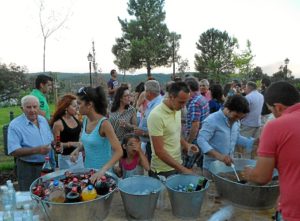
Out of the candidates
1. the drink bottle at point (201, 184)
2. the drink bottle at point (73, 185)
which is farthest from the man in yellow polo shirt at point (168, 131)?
the drink bottle at point (73, 185)

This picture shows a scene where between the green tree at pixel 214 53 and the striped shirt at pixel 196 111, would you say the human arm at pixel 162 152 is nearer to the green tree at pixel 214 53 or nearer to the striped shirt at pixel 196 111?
the striped shirt at pixel 196 111

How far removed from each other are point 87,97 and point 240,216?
1490 mm

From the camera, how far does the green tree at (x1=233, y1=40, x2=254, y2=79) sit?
2550 centimetres

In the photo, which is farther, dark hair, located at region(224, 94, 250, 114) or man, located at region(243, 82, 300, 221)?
dark hair, located at region(224, 94, 250, 114)

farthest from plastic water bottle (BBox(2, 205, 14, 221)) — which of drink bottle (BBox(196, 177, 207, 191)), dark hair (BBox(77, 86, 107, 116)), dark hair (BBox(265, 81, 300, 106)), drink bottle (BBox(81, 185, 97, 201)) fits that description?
dark hair (BBox(265, 81, 300, 106))

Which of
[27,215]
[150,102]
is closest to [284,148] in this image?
[27,215]

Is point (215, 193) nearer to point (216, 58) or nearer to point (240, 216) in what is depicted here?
point (240, 216)

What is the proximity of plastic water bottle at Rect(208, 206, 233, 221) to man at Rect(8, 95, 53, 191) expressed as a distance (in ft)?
5.77

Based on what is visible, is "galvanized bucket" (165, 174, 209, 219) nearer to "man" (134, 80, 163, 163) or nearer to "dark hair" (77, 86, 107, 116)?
"dark hair" (77, 86, 107, 116)

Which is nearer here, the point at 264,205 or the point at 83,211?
the point at 83,211

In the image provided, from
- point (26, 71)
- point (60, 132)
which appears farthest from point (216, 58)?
point (60, 132)

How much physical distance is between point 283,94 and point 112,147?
4.18 ft

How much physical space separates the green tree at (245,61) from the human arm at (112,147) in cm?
2475

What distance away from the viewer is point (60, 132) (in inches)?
140
